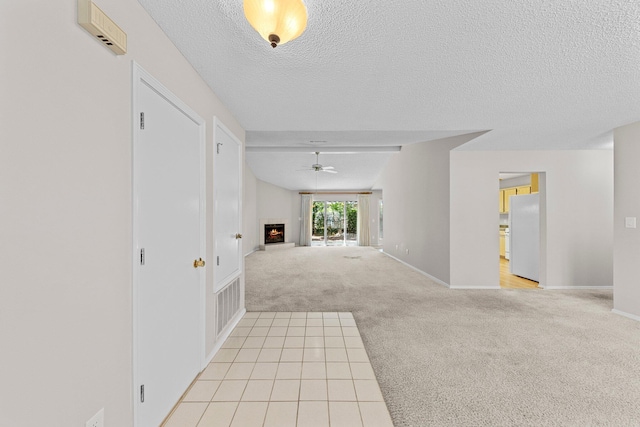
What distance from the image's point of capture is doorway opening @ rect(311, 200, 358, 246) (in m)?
11.1

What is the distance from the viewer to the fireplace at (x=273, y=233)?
9938 millimetres

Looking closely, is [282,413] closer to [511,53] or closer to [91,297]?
[91,297]

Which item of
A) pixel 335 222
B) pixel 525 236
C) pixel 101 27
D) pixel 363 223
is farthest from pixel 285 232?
pixel 101 27

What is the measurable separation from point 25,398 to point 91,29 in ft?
4.24

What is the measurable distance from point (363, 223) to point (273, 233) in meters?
3.66

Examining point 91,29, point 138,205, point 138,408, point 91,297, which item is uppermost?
point 91,29

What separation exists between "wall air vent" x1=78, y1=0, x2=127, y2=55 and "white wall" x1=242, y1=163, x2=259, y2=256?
721cm

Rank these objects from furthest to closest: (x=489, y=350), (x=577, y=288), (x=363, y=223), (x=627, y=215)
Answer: (x=363, y=223) < (x=577, y=288) < (x=627, y=215) < (x=489, y=350)

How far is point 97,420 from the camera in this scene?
1.07m

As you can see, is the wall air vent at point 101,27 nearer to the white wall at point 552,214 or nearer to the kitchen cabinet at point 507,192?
the white wall at point 552,214

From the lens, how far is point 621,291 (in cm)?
317

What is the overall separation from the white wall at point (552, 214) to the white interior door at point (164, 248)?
395cm

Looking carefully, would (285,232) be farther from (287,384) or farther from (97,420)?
(97,420)

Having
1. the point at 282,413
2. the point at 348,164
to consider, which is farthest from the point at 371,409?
the point at 348,164
